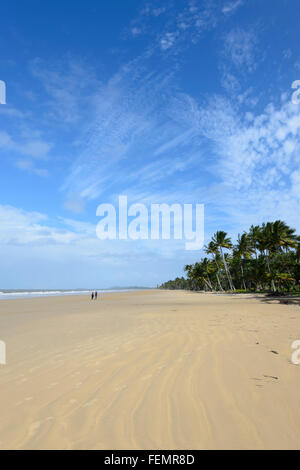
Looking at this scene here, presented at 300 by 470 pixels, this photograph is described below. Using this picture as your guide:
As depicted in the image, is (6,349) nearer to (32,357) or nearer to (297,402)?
(32,357)

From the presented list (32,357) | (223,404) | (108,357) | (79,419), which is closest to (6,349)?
(32,357)

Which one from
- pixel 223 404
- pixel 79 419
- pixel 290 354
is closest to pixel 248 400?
pixel 223 404

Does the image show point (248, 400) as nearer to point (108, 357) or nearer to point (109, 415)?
point (109, 415)

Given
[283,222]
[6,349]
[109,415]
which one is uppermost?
[283,222]

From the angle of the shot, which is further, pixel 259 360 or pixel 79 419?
pixel 259 360

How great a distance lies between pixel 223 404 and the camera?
341 cm

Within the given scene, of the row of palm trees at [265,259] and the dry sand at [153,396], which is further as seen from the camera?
the row of palm trees at [265,259]

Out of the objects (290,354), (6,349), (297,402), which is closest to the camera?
(297,402)

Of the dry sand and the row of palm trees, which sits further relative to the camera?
the row of palm trees

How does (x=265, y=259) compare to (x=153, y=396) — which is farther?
(x=265, y=259)

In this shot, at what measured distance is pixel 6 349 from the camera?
274 inches

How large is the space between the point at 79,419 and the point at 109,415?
390 millimetres
